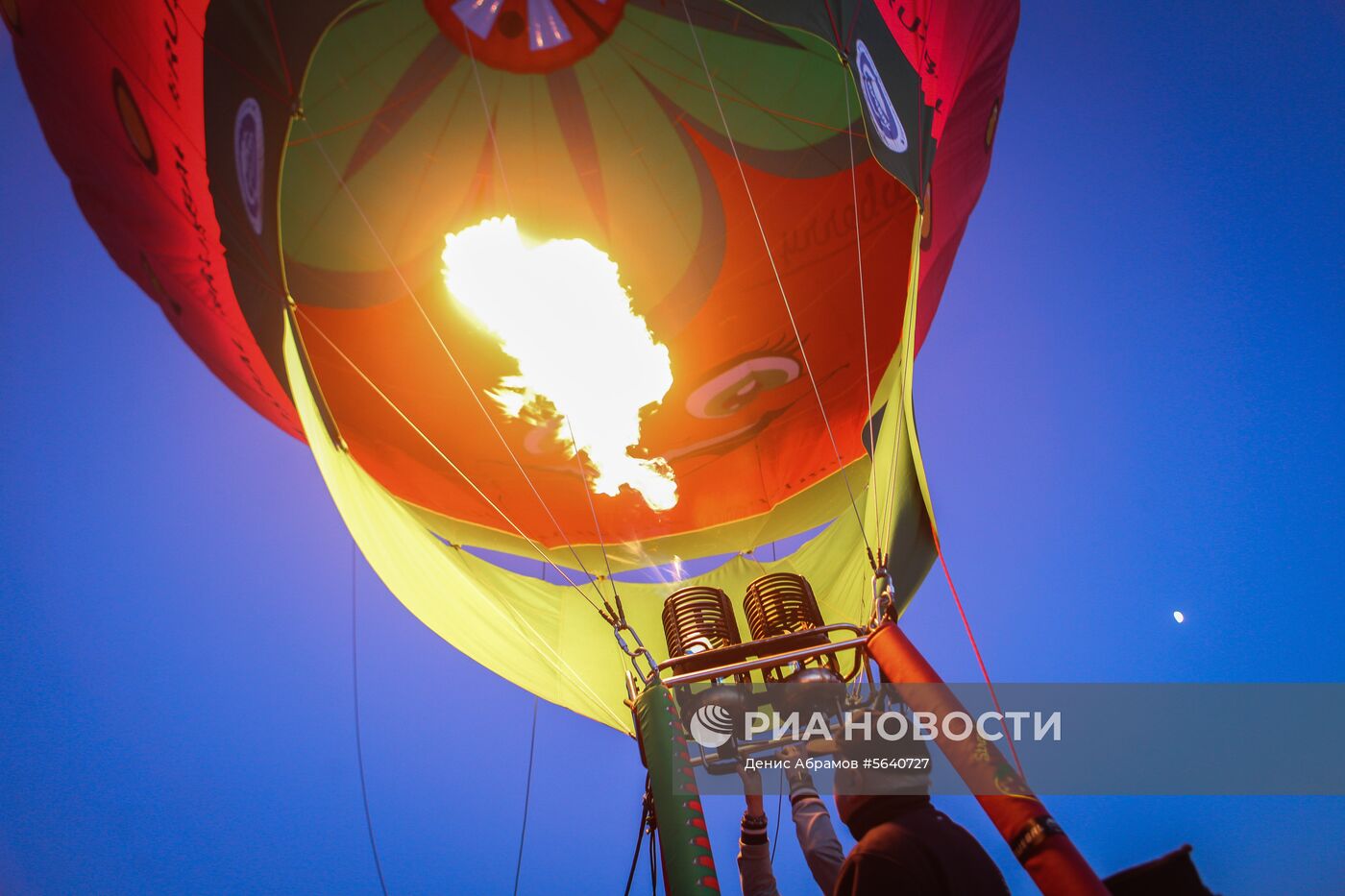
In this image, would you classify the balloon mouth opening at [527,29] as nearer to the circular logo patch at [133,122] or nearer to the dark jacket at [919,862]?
the circular logo patch at [133,122]

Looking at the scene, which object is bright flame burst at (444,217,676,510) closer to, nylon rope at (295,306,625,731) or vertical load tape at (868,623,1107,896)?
nylon rope at (295,306,625,731)

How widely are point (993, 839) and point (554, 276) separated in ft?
17.7

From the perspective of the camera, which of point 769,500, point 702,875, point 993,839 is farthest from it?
point 993,839

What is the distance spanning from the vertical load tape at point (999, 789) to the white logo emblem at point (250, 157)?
2621mm

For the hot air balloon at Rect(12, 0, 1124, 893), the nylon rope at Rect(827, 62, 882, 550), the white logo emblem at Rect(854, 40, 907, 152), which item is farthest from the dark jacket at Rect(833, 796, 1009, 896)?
the white logo emblem at Rect(854, 40, 907, 152)

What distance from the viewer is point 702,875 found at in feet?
5.52

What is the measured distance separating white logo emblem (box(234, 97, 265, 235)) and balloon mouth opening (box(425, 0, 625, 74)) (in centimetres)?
84

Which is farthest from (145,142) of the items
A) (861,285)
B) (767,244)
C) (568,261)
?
(861,285)

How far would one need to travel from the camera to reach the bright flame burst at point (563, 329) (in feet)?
12.3

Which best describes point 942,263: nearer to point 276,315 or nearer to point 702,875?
point 702,875

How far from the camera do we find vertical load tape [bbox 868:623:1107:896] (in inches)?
52.1

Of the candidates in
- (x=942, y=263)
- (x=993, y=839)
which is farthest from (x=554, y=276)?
(x=993, y=839)

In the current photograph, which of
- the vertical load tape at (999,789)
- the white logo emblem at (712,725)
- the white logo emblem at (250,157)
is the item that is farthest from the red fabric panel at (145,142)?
the vertical load tape at (999,789)

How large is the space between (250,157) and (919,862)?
303 centimetres
